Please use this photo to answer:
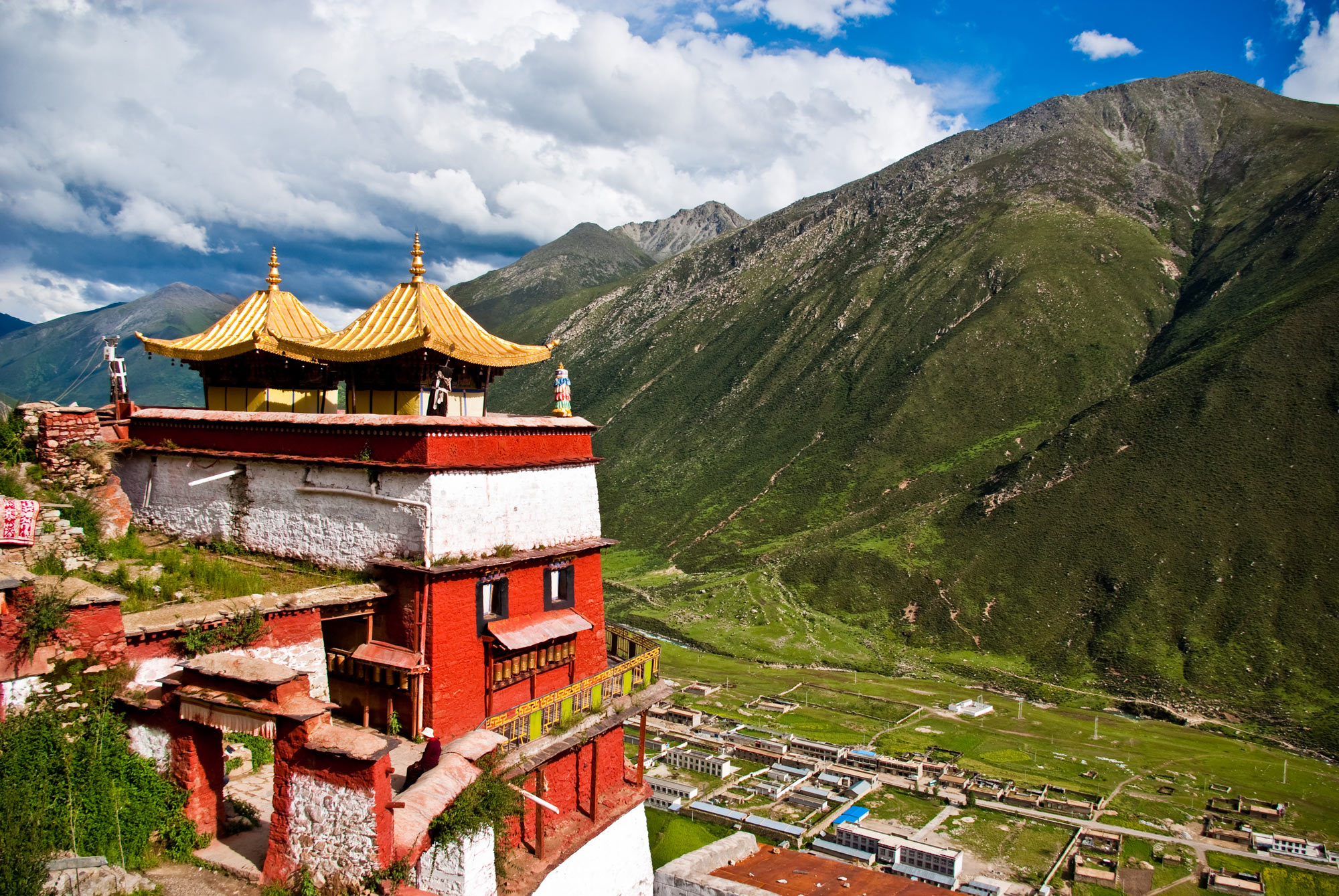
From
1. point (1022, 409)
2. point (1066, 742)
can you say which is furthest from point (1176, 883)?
point (1022, 409)

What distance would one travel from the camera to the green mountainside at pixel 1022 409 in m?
69.1

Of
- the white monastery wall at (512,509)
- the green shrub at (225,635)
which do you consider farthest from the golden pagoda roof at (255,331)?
the green shrub at (225,635)

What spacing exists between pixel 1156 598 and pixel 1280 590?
27.7 ft

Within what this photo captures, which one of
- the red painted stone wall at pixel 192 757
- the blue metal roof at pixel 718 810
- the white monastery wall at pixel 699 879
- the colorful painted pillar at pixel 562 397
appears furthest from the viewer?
the blue metal roof at pixel 718 810

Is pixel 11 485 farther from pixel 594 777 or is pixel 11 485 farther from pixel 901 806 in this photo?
pixel 901 806

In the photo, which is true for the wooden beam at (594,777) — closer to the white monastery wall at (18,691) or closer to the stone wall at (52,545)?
the white monastery wall at (18,691)

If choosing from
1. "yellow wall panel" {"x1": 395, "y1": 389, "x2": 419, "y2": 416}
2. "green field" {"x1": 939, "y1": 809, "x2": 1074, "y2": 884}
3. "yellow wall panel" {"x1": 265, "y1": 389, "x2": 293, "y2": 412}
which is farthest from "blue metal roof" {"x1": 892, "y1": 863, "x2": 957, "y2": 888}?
"yellow wall panel" {"x1": 265, "y1": 389, "x2": 293, "y2": 412}

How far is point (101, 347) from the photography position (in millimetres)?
111375

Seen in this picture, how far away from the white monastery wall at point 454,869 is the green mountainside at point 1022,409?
62.8 meters

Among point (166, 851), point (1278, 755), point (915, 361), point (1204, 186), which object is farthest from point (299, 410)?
point (1204, 186)

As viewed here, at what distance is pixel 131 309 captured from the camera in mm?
151625

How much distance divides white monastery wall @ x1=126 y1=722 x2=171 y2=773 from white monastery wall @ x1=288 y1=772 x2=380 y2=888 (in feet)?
8.83

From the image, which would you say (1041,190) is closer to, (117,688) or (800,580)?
(800,580)

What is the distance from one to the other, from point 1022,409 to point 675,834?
8144 cm
